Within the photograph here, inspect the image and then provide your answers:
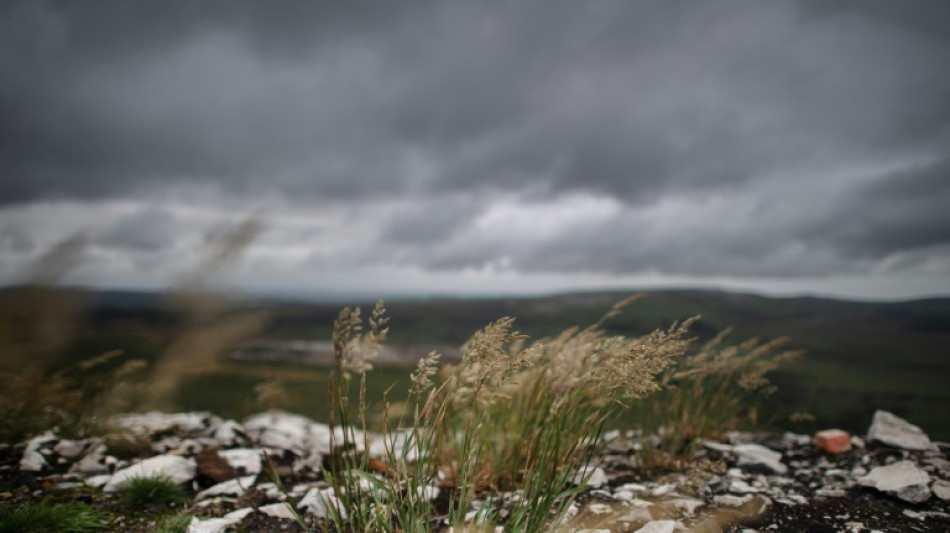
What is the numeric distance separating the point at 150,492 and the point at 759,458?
244 inches

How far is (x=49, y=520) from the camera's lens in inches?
124

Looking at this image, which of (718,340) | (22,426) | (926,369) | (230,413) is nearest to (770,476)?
(718,340)

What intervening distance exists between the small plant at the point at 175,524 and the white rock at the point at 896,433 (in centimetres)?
760

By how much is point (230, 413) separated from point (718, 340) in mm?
7603

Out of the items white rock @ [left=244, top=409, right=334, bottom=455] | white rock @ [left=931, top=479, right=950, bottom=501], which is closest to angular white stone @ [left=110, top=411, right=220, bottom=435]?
white rock @ [left=244, top=409, right=334, bottom=455]

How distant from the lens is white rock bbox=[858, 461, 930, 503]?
372 centimetres

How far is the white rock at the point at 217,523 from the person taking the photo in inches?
125

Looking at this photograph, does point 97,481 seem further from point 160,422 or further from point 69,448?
point 160,422

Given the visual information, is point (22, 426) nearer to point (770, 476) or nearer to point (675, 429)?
point (675, 429)

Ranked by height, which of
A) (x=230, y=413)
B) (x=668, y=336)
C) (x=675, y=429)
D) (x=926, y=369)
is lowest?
(x=926, y=369)

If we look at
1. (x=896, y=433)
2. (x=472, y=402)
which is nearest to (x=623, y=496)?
(x=472, y=402)

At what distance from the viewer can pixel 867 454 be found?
5105mm

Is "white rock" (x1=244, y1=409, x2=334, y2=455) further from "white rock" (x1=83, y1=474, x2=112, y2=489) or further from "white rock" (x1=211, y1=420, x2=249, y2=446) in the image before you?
"white rock" (x1=83, y1=474, x2=112, y2=489)

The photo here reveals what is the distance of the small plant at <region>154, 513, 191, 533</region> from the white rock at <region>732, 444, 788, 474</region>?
5.37 meters
